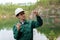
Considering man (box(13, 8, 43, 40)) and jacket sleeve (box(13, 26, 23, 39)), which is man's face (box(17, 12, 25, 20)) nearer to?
man (box(13, 8, 43, 40))

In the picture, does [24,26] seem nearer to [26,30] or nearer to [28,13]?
[26,30]

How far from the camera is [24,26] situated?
153 cm

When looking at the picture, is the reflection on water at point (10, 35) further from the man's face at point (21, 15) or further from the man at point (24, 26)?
the man's face at point (21, 15)

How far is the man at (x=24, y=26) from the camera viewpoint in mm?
1502

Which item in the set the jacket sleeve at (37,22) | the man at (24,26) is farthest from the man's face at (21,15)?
the jacket sleeve at (37,22)

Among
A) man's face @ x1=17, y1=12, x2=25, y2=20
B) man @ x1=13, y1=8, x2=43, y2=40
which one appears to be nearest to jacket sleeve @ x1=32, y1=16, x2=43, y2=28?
man @ x1=13, y1=8, x2=43, y2=40

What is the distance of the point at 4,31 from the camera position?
5.29 feet

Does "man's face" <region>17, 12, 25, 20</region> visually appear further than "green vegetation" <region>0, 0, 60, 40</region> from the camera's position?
No

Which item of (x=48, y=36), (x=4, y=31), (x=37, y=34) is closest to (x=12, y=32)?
(x=4, y=31)

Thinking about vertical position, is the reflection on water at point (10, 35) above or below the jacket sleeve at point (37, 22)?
below

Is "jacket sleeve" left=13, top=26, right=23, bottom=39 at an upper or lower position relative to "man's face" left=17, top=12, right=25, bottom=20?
lower

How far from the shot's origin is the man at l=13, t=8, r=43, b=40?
1.50 metres

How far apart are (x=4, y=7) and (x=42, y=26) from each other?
0.39m

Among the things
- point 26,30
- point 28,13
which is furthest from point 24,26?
point 28,13
